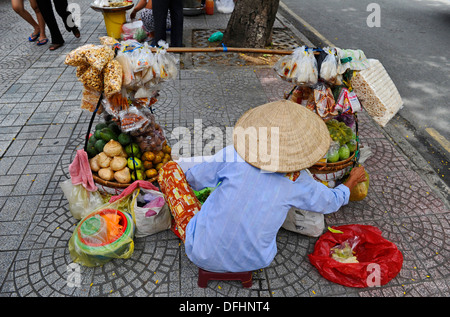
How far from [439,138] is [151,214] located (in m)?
4.05

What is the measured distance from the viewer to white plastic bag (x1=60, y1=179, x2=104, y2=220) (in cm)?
262

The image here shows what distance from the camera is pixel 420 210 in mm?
2965

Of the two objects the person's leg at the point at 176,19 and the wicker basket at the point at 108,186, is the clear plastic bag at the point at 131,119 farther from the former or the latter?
the person's leg at the point at 176,19

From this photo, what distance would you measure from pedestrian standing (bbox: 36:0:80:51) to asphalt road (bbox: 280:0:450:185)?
5.64 metres

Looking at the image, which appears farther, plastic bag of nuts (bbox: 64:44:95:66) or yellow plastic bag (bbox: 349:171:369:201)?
yellow plastic bag (bbox: 349:171:369:201)

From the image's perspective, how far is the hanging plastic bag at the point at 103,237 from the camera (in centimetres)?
225

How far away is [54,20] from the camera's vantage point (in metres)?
5.88

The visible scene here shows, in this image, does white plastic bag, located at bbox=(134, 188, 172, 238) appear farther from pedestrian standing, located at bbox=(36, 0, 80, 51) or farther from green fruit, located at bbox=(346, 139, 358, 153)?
pedestrian standing, located at bbox=(36, 0, 80, 51)

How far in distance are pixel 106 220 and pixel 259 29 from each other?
17.2 ft

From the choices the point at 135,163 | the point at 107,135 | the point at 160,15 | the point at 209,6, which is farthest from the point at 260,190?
the point at 209,6

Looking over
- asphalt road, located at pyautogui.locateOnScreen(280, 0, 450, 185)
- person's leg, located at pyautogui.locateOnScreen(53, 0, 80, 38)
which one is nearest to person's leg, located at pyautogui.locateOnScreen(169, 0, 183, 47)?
person's leg, located at pyautogui.locateOnScreen(53, 0, 80, 38)

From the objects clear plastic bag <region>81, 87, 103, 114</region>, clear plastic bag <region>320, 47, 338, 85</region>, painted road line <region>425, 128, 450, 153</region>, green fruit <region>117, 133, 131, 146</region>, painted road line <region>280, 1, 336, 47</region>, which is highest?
clear plastic bag <region>320, 47, 338, 85</region>

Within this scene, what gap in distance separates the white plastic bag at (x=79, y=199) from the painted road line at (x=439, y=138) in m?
4.32

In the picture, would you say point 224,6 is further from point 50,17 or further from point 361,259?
point 361,259
